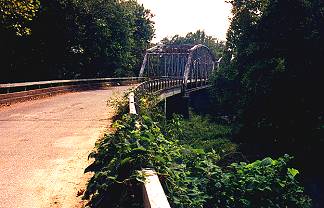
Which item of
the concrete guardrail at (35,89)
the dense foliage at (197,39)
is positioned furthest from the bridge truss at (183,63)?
the dense foliage at (197,39)

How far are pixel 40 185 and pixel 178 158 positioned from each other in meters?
2.22

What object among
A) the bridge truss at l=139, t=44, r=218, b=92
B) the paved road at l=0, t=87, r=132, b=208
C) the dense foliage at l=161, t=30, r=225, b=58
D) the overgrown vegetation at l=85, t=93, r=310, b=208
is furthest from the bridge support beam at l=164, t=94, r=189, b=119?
the dense foliage at l=161, t=30, r=225, b=58

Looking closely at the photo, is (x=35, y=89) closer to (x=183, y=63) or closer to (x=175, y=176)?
(x=175, y=176)

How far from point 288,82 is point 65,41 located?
67.4 ft

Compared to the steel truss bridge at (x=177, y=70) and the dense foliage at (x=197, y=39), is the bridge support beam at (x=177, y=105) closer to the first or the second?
the steel truss bridge at (x=177, y=70)

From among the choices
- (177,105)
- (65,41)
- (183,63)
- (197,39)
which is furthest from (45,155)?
(197,39)

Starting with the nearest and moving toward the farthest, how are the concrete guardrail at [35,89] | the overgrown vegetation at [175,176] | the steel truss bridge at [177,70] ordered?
the overgrown vegetation at [175,176] → the concrete guardrail at [35,89] → the steel truss bridge at [177,70]

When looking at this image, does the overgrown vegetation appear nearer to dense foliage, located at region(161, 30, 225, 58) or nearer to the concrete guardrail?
the concrete guardrail

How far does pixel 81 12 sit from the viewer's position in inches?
1298

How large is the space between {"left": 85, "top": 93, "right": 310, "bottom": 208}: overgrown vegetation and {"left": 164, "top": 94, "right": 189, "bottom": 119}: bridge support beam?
35456 millimetres

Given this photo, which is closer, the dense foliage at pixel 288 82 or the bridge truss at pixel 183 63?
the dense foliage at pixel 288 82

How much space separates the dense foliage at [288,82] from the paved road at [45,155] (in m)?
13.6

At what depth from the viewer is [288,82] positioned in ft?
74.4

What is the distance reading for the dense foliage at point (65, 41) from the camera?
28.0 m
